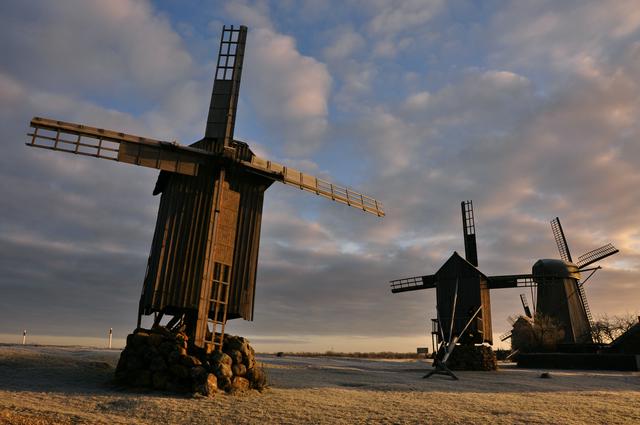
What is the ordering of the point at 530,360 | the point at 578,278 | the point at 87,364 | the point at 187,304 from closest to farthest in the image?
the point at 187,304 → the point at 87,364 → the point at 530,360 → the point at 578,278

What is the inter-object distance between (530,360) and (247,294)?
3172cm

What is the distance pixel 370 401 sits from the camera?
14680mm

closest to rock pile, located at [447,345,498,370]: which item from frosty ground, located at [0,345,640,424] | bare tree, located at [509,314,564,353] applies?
frosty ground, located at [0,345,640,424]

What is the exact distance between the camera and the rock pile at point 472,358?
31.6m

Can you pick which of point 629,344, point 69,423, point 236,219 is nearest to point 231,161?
point 236,219

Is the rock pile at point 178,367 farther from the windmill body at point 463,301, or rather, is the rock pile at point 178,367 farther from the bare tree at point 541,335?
the bare tree at point 541,335

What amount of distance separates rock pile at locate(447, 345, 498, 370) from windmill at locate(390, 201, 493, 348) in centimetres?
50

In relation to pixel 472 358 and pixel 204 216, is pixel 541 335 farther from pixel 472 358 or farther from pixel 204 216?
pixel 204 216

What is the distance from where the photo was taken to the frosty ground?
11391 millimetres

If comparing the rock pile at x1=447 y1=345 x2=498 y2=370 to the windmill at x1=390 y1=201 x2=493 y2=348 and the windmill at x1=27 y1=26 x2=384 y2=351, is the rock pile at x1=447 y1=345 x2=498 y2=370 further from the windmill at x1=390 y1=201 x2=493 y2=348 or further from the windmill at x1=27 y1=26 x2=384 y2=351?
the windmill at x1=27 y1=26 x2=384 y2=351

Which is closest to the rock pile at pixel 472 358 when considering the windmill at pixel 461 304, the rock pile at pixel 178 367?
the windmill at pixel 461 304

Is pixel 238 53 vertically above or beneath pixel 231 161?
Answer: above

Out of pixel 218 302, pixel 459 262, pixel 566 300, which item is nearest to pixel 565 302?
pixel 566 300

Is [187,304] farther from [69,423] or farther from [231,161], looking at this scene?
[69,423]
